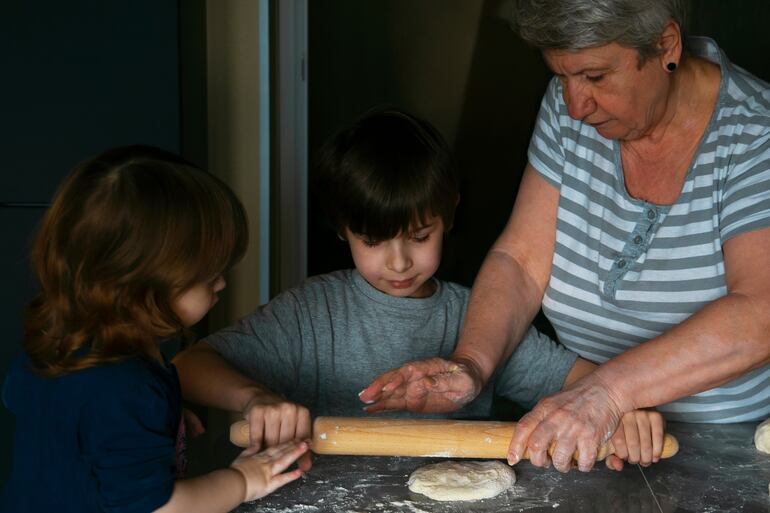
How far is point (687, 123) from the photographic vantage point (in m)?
1.57

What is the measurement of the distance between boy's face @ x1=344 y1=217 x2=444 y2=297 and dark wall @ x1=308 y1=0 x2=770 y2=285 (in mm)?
1209

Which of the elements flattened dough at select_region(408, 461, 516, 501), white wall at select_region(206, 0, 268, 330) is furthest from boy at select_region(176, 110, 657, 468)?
white wall at select_region(206, 0, 268, 330)

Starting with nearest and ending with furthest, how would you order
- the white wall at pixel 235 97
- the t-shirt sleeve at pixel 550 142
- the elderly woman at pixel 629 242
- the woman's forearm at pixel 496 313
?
the elderly woman at pixel 629 242, the woman's forearm at pixel 496 313, the t-shirt sleeve at pixel 550 142, the white wall at pixel 235 97

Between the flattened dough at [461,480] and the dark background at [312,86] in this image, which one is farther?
the dark background at [312,86]

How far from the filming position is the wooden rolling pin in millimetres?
1349

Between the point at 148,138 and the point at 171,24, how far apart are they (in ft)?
0.90

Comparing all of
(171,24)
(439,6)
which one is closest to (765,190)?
(171,24)

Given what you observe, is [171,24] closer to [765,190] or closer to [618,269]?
[618,269]

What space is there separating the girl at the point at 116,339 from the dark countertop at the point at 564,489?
0.10 meters

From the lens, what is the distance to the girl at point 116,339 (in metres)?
1.12

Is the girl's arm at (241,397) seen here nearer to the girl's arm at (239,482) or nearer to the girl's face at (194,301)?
the girl's arm at (239,482)

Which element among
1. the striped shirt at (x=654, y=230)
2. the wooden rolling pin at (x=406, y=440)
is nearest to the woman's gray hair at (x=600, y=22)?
the striped shirt at (x=654, y=230)

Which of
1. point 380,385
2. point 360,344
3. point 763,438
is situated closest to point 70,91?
point 360,344

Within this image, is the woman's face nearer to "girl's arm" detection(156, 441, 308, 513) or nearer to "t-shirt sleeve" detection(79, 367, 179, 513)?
"girl's arm" detection(156, 441, 308, 513)
